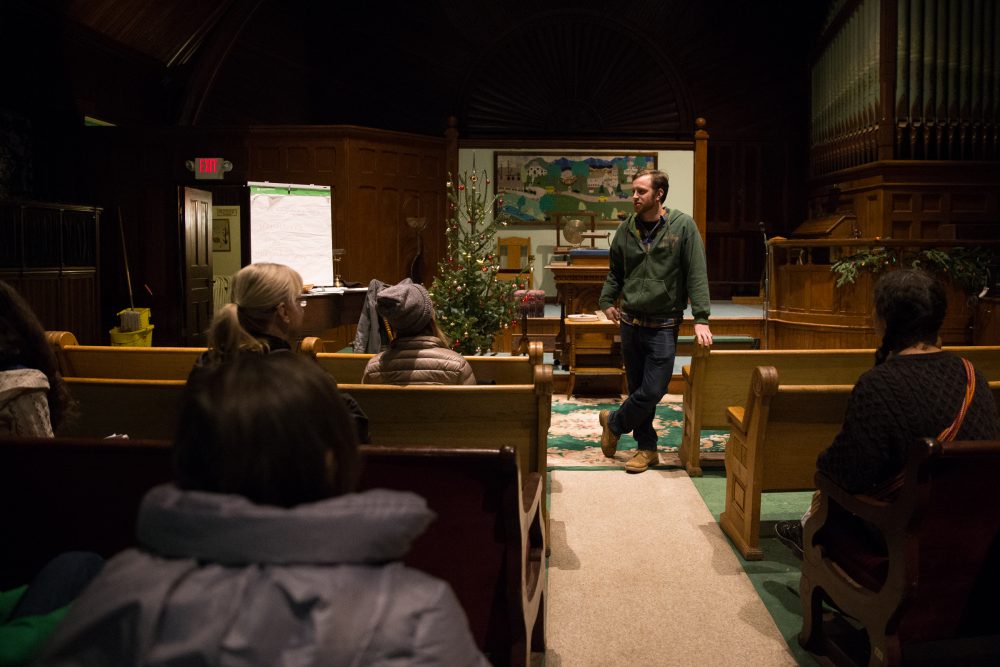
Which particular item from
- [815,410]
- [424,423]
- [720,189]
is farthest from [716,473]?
[720,189]

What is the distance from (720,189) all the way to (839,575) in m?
9.44

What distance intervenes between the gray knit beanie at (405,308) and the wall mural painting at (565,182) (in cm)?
713

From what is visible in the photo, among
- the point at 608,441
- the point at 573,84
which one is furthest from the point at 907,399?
the point at 573,84

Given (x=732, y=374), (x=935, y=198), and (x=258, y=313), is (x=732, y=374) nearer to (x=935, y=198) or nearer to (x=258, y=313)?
(x=258, y=313)

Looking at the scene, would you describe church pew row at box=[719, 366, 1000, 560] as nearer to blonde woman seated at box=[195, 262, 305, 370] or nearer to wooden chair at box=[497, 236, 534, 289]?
blonde woman seated at box=[195, 262, 305, 370]

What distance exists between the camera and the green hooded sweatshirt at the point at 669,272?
13.9ft

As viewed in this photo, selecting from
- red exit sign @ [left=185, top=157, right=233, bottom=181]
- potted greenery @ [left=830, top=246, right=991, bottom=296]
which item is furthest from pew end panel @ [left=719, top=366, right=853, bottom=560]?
red exit sign @ [left=185, top=157, right=233, bottom=181]

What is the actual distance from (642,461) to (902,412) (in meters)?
2.36

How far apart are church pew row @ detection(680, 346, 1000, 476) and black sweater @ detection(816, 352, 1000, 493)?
5.65 feet

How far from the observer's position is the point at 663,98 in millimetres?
10945

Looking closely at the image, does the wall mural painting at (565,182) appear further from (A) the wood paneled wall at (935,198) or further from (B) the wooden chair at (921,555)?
(B) the wooden chair at (921,555)

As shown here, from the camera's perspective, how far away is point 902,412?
2.12m

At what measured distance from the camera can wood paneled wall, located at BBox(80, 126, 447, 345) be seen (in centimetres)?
849

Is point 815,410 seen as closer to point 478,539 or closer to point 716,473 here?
point 716,473
